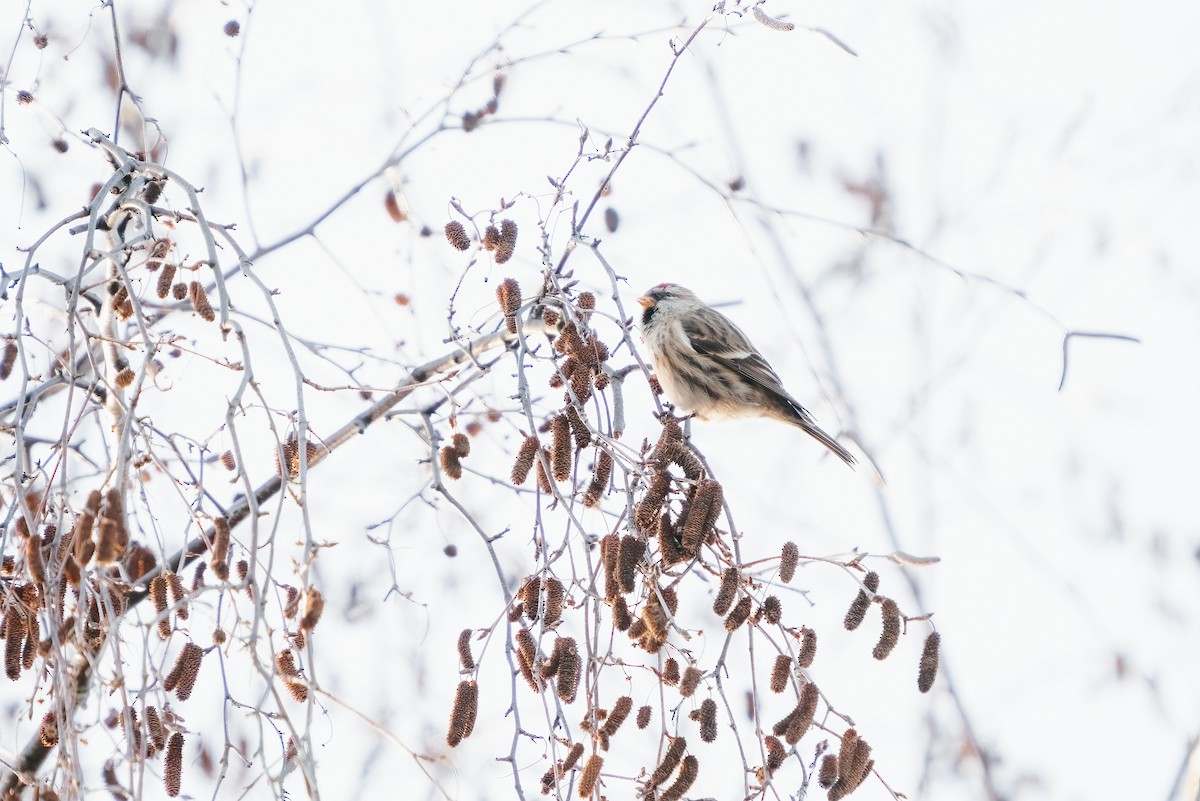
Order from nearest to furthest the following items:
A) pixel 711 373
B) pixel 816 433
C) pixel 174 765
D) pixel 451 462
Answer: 1. pixel 174 765
2. pixel 451 462
3. pixel 711 373
4. pixel 816 433

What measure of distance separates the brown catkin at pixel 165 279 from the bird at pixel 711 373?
2589 mm

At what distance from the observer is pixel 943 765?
22.7 ft

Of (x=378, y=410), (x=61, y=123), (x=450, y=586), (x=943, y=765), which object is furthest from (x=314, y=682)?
(x=943, y=765)

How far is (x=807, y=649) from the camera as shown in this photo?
8.89ft

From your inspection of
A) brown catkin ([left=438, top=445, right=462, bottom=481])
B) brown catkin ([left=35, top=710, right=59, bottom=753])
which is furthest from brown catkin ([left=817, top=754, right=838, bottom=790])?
brown catkin ([left=35, top=710, right=59, bottom=753])

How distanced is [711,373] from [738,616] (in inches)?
114

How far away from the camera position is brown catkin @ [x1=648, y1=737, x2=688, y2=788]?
99.8 inches

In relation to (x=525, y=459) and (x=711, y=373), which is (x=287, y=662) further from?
(x=711, y=373)

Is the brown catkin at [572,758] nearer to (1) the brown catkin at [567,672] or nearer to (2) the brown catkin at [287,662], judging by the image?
(1) the brown catkin at [567,672]

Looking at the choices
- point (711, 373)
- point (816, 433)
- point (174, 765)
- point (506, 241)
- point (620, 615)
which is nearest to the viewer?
point (620, 615)

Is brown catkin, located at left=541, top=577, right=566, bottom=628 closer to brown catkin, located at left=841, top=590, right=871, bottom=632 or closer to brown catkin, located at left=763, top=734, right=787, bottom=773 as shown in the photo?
brown catkin, located at left=763, top=734, right=787, bottom=773

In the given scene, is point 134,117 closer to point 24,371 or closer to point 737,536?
Result: point 24,371

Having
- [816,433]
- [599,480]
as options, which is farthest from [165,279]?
[816,433]

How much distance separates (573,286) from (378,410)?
105 centimetres
